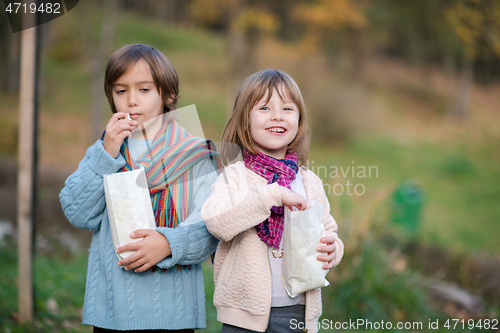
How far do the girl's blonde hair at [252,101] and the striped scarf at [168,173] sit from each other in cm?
18

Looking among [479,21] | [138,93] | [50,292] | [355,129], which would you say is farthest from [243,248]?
[355,129]

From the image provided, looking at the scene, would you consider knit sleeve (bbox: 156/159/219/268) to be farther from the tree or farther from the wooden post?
the tree

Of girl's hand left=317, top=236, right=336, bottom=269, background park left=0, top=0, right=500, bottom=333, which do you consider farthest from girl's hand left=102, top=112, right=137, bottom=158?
background park left=0, top=0, right=500, bottom=333

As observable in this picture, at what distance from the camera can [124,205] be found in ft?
5.49

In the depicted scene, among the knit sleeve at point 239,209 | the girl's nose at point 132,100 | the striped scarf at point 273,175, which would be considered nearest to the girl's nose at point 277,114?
the striped scarf at point 273,175

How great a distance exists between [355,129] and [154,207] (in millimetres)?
10317

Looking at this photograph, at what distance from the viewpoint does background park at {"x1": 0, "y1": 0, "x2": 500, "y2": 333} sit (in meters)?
3.98

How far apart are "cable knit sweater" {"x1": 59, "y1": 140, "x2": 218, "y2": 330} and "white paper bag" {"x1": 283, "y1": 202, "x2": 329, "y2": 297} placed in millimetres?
339

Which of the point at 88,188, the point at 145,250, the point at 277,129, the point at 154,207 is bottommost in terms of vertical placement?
the point at 145,250

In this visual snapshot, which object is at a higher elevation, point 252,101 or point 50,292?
point 252,101

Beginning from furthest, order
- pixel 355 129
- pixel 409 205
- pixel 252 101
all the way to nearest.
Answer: pixel 355 129 < pixel 409 205 < pixel 252 101

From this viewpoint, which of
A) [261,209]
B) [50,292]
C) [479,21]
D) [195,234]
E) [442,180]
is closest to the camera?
[261,209]

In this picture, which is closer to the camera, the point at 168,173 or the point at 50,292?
the point at 168,173

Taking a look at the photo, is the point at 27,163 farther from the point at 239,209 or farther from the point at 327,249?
the point at 327,249
